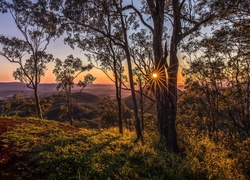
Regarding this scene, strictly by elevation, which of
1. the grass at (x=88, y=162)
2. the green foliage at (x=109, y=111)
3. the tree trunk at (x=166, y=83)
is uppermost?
the tree trunk at (x=166, y=83)

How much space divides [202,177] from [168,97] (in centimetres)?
439

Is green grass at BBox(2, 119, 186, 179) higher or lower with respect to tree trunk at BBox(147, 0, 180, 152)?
lower

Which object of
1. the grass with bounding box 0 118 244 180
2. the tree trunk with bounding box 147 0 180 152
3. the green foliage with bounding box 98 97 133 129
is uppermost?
the tree trunk with bounding box 147 0 180 152

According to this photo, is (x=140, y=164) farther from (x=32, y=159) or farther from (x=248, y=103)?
(x=248, y=103)

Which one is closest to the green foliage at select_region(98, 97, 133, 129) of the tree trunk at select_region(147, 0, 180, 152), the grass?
the tree trunk at select_region(147, 0, 180, 152)

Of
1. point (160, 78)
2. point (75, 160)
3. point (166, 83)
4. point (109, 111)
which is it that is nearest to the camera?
point (75, 160)

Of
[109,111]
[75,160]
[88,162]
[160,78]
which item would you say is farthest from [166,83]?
[109,111]

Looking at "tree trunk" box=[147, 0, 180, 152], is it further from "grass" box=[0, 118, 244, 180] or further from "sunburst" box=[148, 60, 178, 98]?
"grass" box=[0, 118, 244, 180]

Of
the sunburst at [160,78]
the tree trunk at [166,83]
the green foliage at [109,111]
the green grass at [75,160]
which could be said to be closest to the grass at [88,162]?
the green grass at [75,160]

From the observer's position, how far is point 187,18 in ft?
45.7

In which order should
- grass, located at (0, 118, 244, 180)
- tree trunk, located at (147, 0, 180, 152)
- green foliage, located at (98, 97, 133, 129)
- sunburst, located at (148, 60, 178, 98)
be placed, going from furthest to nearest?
green foliage, located at (98, 97, 133, 129) < sunburst, located at (148, 60, 178, 98) < tree trunk, located at (147, 0, 180, 152) < grass, located at (0, 118, 244, 180)

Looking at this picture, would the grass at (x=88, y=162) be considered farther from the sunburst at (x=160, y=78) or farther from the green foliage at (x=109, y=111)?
the green foliage at (x=109, y=111)

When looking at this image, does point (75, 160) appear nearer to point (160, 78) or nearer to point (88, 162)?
point (88, 162)

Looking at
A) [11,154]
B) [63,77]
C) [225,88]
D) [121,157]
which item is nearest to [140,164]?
[121,157]
